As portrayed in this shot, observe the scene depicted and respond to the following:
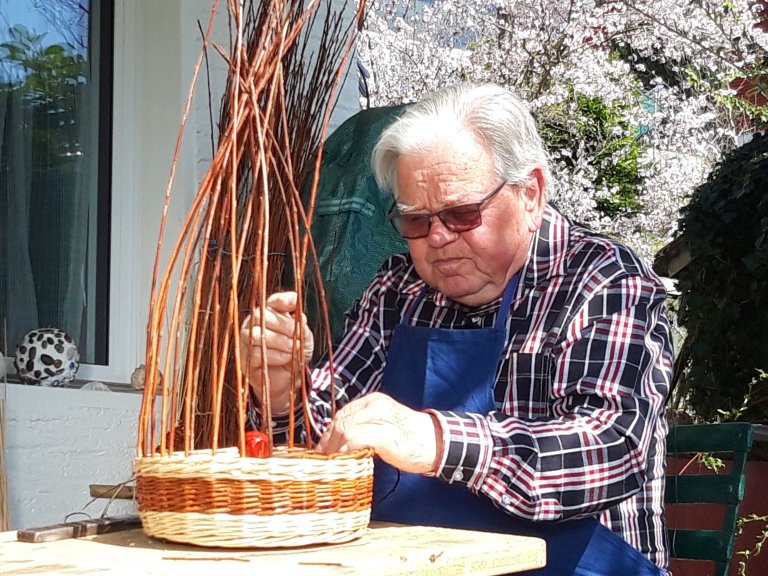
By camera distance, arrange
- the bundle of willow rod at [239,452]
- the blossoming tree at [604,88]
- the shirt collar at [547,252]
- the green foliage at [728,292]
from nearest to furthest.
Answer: the bundle of willow rod at [239,452] < the shirt collar at [547,252] < the green foliage at [728,292] < the blossoming tree at [604,88]

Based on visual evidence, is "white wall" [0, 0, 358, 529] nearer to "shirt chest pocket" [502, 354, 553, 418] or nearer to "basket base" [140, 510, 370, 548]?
"shirt chest pocket" [502, 354, 553, 418]

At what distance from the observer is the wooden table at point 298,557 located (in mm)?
1132

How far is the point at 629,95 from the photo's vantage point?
447 inches

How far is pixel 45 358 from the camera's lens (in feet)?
9.38

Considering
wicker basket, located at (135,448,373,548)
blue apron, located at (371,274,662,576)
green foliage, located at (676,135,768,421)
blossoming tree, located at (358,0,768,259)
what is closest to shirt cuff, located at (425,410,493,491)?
blue apron, located at (371,274,662,576)

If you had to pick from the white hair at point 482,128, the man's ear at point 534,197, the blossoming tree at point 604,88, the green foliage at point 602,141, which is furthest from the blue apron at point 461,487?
the green foliage at point 602,141

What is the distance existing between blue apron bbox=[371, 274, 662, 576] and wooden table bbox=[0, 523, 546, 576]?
280 mm

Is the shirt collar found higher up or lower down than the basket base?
higher up

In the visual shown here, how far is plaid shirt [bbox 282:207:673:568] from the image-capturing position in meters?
1.58

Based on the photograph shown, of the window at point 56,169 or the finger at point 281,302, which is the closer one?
the finger at point 281,302

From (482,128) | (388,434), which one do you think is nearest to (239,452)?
(388,434)

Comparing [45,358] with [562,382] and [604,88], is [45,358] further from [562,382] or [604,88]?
[604,88]

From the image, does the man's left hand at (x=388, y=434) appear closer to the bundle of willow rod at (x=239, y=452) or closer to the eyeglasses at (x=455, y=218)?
the bundle of willow rod at (x=239, y=452)

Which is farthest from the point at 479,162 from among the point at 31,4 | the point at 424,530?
the point at 31,4
